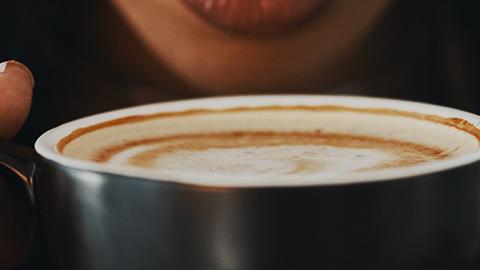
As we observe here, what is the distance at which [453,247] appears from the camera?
1.29 ft

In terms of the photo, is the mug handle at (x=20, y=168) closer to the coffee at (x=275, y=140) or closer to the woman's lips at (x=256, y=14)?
the coffee at (x=275, y=140)

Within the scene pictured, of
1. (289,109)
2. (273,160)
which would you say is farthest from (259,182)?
(289,109)

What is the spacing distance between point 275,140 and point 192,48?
0.15 metres

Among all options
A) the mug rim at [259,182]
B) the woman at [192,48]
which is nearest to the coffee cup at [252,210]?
the mug rim at [259,182]

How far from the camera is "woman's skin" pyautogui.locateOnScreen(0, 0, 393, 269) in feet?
2.16

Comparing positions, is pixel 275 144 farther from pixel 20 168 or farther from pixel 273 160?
pixel 20 168

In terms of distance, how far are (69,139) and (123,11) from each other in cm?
20

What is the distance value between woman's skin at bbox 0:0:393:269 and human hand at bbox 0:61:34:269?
0.51ft

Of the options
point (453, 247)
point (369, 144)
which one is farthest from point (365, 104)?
point (453, 247)

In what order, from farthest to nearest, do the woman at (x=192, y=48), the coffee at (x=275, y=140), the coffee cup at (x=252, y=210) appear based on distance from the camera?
the woman at (x=192, y=48) < the coffee at (x=275, y=140) < the coffee cup at (x=252, y=210)

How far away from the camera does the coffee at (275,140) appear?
1.55 ft

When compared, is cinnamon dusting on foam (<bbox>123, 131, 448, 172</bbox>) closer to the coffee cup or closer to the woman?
the coffee cup

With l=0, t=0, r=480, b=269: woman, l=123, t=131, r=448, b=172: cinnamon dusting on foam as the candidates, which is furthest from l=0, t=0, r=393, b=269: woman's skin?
l=123, t=131, r=448, b=172: cinnamon dusting on foam

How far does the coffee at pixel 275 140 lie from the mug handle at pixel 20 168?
2 centimetres
